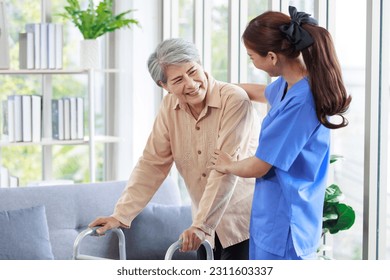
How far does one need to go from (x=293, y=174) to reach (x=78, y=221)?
1.85m

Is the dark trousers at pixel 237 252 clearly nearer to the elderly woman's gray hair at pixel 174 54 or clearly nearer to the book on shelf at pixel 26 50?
the elderly woman's gray hair at pixel 174 54

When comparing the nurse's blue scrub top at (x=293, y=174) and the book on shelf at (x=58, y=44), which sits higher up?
the book on shelf at (x=58, y=44)

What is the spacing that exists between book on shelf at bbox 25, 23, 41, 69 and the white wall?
2.08 ft

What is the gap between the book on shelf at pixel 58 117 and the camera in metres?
4.82

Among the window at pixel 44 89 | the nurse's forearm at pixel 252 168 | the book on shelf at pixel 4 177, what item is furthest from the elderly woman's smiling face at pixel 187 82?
the window at pixel 44 89

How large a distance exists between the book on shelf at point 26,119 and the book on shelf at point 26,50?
0.69ft

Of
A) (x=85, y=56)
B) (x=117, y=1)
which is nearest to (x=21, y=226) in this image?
(x=85, y=56)

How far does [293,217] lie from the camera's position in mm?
2268

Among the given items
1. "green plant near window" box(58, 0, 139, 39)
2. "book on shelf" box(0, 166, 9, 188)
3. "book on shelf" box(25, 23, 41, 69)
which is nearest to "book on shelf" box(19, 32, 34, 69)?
"book on shelf" box(25, 23, 41, 69)

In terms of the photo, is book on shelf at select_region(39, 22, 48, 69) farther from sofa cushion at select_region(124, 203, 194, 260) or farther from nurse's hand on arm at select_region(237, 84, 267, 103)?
nurse's hand on arm at select_region(237, 84, 267, 103)

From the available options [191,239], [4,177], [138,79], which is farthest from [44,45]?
[191,239]

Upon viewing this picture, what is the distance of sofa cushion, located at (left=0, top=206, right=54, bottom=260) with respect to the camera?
11.4 ft

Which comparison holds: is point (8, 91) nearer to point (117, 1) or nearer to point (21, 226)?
point (117, 1)

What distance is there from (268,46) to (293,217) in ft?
1.71
